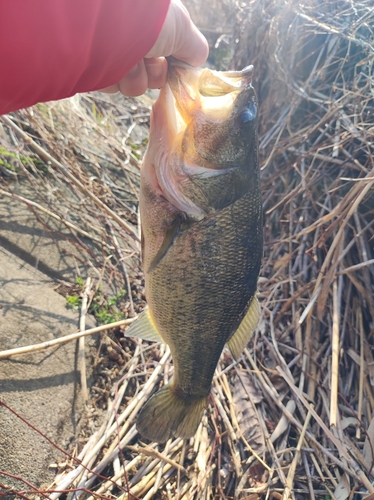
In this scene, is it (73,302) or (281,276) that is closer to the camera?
(73,302)

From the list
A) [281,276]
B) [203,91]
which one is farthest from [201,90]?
[281,276]

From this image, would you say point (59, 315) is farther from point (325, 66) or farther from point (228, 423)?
point (325, 66)

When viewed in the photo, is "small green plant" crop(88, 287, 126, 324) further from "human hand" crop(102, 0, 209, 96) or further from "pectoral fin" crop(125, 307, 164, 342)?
"human hand" crop(102, 0, 209, 96)

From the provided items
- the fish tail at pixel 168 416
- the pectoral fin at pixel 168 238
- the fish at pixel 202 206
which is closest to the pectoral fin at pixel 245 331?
the fish at pixel 202 206

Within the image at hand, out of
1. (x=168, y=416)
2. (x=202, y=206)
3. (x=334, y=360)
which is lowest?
(x=168, y=416)

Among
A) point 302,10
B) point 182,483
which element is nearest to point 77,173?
point 182,483

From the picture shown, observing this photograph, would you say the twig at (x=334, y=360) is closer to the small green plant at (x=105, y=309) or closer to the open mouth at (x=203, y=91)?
the small green plant at (x=105, y=309)

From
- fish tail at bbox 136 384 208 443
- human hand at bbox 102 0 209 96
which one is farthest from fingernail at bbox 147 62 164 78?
fish tail at bbox 136 384 208 443

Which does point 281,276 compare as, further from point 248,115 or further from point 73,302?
point 248,115
